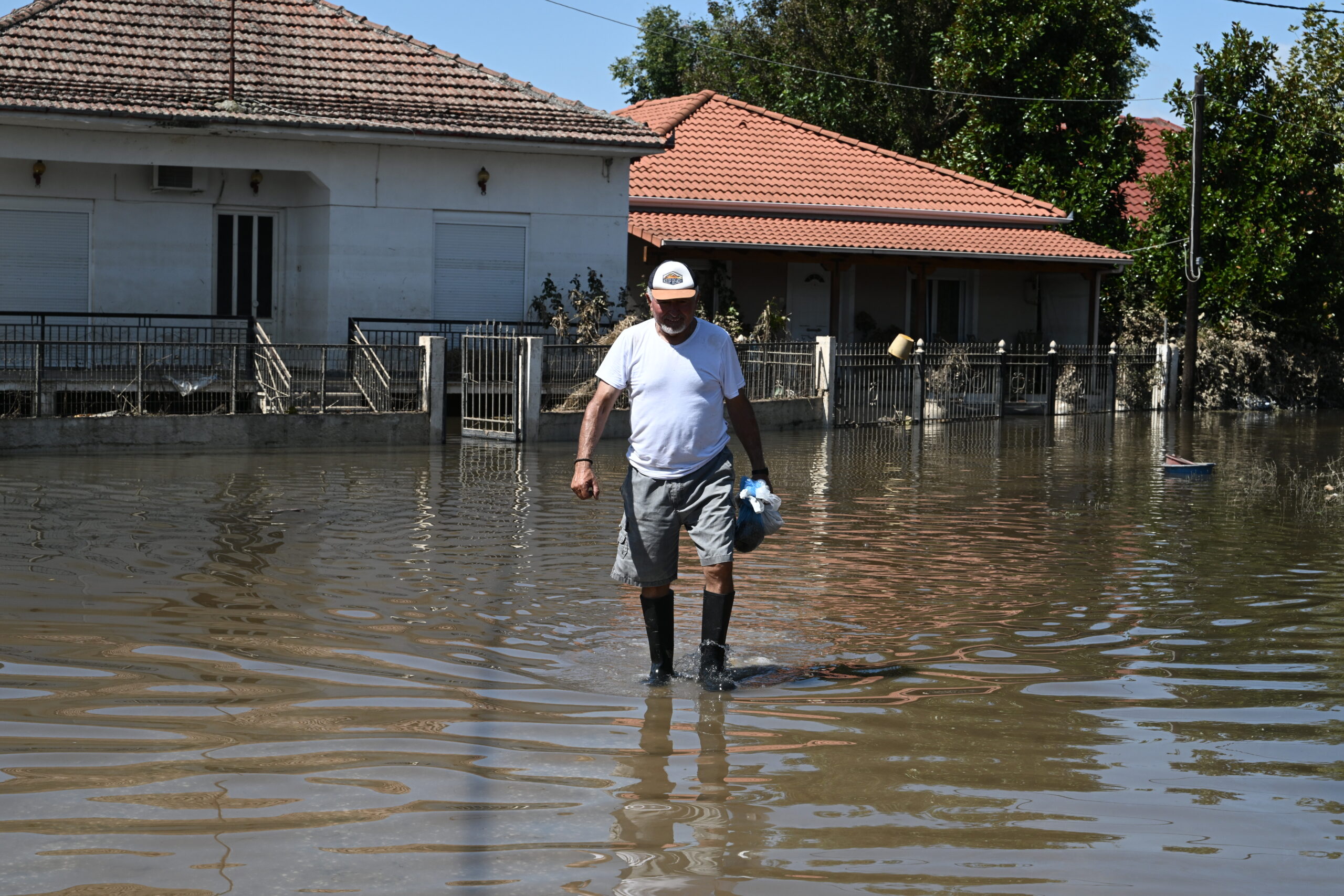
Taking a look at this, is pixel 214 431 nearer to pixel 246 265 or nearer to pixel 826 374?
pixel 246 265

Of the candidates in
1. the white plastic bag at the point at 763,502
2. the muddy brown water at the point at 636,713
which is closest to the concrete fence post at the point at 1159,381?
the muddy brown water at the point at 636,713

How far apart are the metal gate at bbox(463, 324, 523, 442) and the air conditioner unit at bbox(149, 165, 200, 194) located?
525cm

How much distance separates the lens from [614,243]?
25.0 metres

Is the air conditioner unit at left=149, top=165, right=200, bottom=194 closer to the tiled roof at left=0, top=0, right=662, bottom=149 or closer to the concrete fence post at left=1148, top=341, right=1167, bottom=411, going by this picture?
the tiled roof at left=0, top=0, right=662, bottom=149

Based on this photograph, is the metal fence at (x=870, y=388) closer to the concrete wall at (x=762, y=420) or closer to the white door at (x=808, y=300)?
the concrete wall at (x=762, y=420)

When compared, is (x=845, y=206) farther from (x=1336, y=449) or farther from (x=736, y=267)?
(x=1336, y=449)

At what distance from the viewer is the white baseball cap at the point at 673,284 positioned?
661 cm

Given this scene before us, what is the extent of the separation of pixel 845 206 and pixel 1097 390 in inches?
240

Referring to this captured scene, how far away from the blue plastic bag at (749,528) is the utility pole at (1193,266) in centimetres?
2379

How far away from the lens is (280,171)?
2303 cm

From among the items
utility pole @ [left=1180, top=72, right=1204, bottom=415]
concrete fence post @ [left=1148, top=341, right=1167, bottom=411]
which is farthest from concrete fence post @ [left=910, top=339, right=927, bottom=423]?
concrete fence post @ [left=1148, top=341, right=1167, bottom=411]

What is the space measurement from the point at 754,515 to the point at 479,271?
699 inches

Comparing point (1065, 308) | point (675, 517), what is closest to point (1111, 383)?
point (1065, 308)

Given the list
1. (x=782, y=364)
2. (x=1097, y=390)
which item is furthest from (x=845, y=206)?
(x=782, y=364)
